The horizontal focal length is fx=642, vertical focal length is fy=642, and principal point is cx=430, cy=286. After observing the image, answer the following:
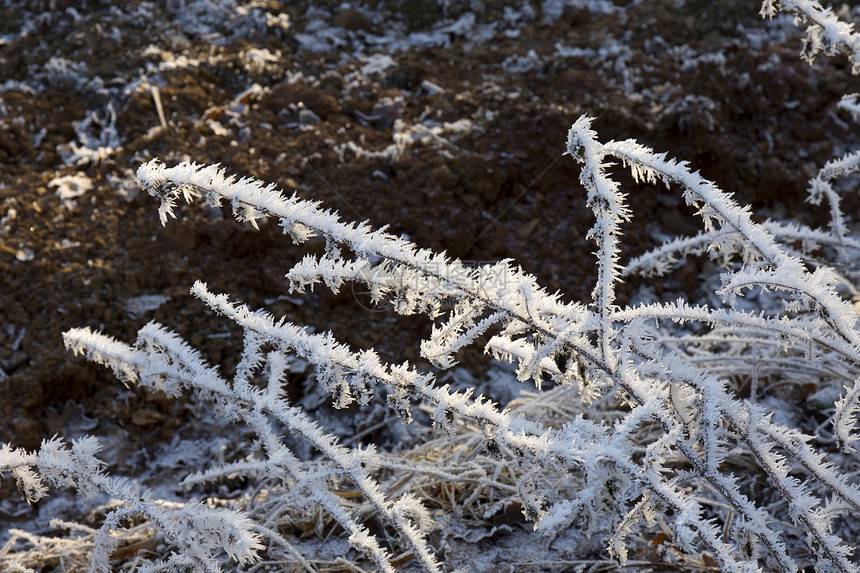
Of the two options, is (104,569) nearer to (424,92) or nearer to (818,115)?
(424,92)

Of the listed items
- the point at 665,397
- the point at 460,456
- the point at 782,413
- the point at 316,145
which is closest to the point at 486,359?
the point at 460,456

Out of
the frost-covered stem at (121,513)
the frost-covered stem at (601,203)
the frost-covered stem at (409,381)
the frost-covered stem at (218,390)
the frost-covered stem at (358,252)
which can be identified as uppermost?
the frost-covered stem at (601,203)

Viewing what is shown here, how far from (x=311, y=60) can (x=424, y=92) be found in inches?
26.9

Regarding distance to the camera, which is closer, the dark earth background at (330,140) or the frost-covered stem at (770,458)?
the frost-covered stem at (770,458)

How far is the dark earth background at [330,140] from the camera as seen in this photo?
2.53m

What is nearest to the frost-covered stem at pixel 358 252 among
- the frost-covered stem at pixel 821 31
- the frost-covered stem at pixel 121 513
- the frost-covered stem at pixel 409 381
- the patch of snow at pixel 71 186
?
the frost-covered stem at pixel 409 381

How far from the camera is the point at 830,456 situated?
185 centimetres

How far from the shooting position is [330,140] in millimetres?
3014

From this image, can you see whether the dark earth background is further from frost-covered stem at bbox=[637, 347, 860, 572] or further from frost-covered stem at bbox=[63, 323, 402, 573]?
frost-covered stem at bbox=[637, 347, 860, 572]

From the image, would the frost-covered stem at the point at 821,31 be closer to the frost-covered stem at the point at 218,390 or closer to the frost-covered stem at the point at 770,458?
the frost-covered stem at the point at 770,458

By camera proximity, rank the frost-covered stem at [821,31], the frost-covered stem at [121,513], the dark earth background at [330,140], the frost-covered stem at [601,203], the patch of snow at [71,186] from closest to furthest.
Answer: the frost-covered stem at [601,203] → the frost-covered stem at [121,513] → the frost-covered stem at [821,31] → the dark earth background at [330,140] → the patch of snow at [71,186]

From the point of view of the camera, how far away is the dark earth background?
2527 millimetres

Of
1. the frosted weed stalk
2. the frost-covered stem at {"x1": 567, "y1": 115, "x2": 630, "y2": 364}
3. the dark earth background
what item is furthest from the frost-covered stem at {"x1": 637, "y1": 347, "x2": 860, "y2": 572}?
the dark earth background

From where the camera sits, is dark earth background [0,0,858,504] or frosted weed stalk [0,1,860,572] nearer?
frosted weed stalk [0,1,860,572]
